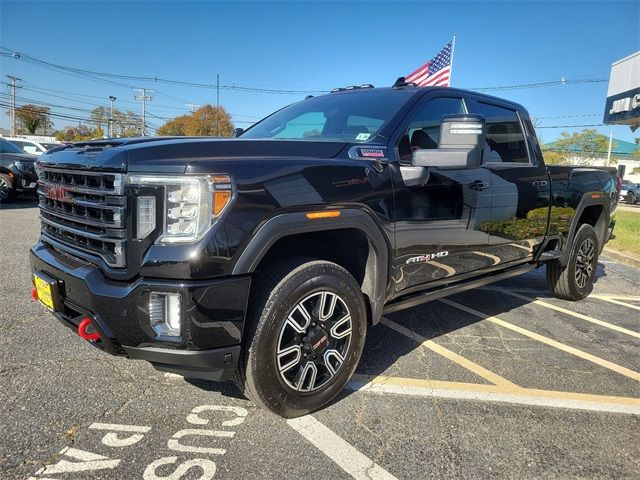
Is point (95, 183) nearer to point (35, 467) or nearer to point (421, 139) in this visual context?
point (35, 467)

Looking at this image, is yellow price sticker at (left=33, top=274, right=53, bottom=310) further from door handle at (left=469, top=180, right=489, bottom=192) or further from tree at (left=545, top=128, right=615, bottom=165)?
tree at (left=545, top=128, right=615, bottom=165)

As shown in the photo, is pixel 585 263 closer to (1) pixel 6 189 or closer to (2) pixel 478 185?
(2) pixel 478 185

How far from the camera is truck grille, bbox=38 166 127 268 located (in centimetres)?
218

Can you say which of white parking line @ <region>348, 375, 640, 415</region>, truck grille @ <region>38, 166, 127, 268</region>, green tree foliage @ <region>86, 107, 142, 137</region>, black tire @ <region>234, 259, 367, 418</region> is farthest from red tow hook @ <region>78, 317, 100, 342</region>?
green tree foliage @ <region>86, 107, 142, 137</region>

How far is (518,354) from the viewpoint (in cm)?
377

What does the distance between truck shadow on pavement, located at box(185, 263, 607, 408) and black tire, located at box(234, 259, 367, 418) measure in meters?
0.32

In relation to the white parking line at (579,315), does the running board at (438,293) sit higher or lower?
higher

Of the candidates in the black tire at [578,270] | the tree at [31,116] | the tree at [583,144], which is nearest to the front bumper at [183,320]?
the black tire at [578,270]

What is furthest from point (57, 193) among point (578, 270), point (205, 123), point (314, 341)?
point (205, 123)

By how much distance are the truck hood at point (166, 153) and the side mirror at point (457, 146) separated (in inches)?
22.0

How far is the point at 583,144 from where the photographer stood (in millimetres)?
55969

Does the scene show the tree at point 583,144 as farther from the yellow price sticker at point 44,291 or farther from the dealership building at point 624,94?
the yellow price sticker at point 44,291

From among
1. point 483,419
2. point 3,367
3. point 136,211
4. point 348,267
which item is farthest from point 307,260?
point 3,367

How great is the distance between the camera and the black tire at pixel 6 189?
37.4ft
